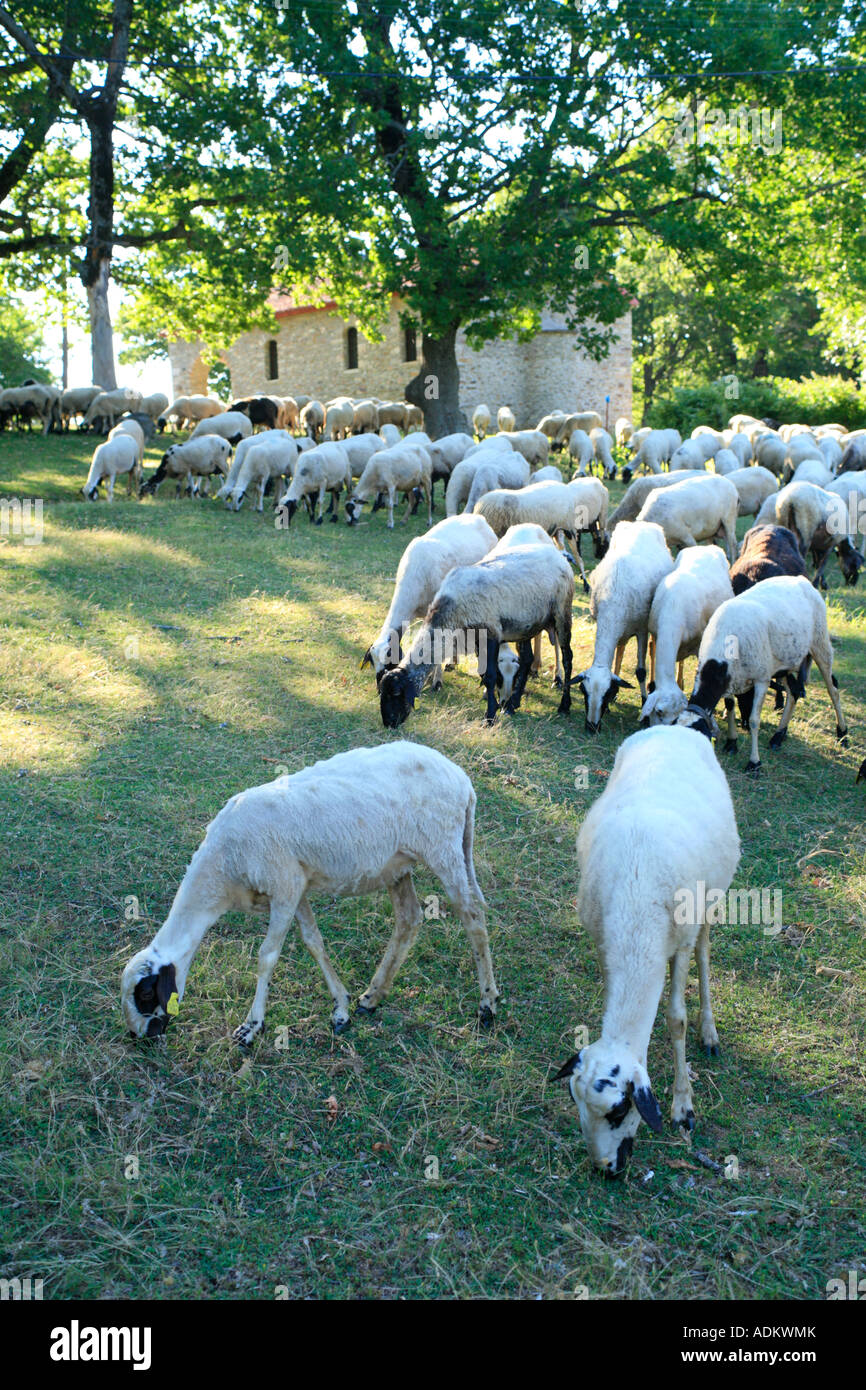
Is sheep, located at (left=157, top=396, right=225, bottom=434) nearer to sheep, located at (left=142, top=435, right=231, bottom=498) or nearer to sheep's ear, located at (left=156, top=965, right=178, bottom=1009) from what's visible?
sheep, located at (left=142, top=435, right=231, bottom=498)

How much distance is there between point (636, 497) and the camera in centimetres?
1418

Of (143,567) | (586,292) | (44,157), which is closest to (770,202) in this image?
(586,292)

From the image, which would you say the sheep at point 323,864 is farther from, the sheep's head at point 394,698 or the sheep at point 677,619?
the sheep at point 677,619

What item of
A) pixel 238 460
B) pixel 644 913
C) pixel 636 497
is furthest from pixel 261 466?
pixel 644 913

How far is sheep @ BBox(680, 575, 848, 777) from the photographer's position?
7.79m

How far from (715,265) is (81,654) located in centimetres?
1778

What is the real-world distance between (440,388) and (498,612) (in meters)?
16.7

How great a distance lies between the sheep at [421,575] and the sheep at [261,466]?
8383 mm

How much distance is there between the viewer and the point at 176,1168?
3777mm

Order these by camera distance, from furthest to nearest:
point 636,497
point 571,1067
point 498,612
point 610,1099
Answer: point 636,497
point 498,612
point 571,1067
point 610,1099

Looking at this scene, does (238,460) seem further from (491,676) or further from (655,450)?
(491,676)

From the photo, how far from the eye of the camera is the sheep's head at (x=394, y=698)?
803 centimetres
